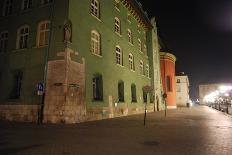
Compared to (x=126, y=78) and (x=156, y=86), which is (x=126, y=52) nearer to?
(x=126, y=78)

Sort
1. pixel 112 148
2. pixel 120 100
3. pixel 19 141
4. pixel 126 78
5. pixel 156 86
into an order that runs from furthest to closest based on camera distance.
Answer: pixel 156 86, pixel 126 78, pixel 120 100, pixel 19 141, pixel 112 148

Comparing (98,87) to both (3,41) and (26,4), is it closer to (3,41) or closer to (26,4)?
(3,41)

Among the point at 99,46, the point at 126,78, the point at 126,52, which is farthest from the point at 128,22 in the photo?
the point at 99,46

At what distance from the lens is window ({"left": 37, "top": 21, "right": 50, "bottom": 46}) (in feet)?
57.2

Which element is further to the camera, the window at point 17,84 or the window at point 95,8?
the window at point 95,8

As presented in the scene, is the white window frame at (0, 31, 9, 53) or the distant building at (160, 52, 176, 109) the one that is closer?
the white window frame at (0, 31, 9, 53)

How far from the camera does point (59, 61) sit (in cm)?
1588

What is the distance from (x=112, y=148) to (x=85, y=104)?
10191 mm

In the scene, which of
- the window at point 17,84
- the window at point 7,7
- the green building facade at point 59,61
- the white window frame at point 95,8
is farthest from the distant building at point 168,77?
the window at point 17,84

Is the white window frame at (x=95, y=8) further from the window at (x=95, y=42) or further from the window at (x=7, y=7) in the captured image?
the window at (x=7, y=7)

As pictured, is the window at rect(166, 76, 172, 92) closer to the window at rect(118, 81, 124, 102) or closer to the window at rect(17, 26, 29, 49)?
the window at rect(118, 81, 124, 102)

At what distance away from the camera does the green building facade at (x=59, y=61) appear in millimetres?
15703

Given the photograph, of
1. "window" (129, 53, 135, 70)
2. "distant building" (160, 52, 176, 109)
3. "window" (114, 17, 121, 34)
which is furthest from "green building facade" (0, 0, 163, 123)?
"distant building" (160, 52, 176, 109)

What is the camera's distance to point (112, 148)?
23.8 ft
